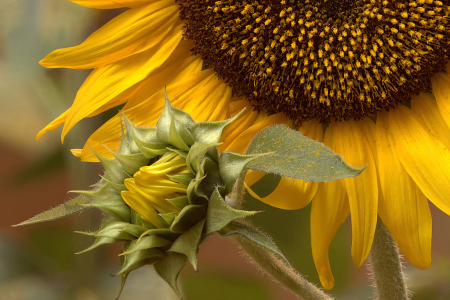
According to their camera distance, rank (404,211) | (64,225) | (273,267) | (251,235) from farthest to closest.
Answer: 1. (64,225)
2. (404,211)
3. (273,267)
4. (251,235)

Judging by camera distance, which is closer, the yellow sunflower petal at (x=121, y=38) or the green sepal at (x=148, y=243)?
the green sepal at (x=148, y=243)

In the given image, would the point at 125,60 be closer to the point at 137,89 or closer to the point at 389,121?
the point at 137,89

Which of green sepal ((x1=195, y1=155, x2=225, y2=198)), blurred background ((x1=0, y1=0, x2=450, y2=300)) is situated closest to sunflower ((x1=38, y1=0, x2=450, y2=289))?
green sepal ((x1=195, y1=155, x2=225, y2=198))

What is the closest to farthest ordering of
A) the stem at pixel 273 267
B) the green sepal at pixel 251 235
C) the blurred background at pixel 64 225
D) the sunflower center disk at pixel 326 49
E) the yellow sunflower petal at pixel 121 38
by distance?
the green sepal at pixel 251 235 → the stem at pixel 273 267 → the sunflower center disk at pixel 326 49 → the yellow sunflower petal at pixel 121 38 → the blurred background at pixel 64 225

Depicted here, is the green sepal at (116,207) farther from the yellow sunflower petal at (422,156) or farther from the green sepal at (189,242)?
the yellow sunflower petal at (422,156)

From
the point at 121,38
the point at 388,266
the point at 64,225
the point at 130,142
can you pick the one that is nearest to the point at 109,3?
the point at 121,38

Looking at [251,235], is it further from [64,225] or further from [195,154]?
[64,225]

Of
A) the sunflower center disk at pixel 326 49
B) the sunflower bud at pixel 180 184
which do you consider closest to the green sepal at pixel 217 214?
the sunflower bud at pixel 180 184

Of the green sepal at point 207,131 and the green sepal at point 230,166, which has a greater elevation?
the green sepal at point 207,131
